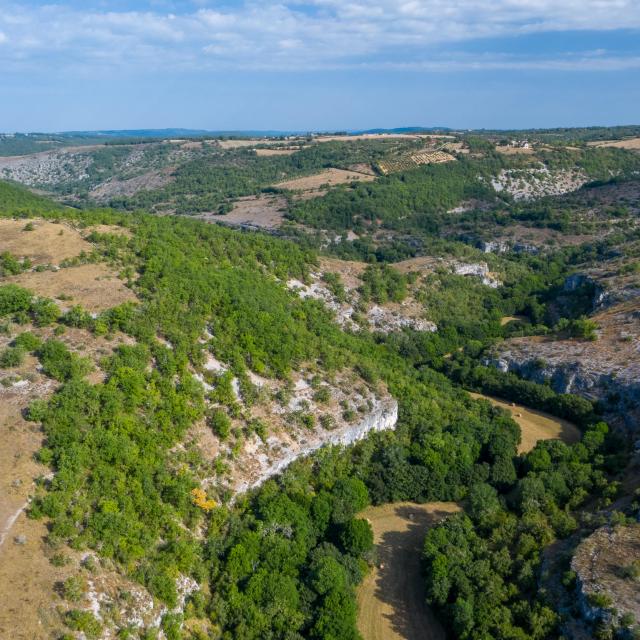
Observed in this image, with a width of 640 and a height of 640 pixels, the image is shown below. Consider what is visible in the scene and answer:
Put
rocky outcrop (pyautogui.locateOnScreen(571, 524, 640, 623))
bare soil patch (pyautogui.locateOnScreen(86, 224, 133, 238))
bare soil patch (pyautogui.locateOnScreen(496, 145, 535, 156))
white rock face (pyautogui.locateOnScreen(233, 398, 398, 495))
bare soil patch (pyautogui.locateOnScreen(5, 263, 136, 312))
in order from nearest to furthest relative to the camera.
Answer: rocky outcrop (pyautogui.locateOnScreen(571, 524, 640, 623)), white rock face (pyautogui.locateOnScreen(233, 398, 398, 495)), bare soil patch (pyautogui.locateOnScreen(5, 263, 136, 312)), bare soil patch (pyautogui.locateOnScreen(86, 224, 133, 238)), bare soil patch (pyautogui.locateOnScreen(496, 145, 535, 156))

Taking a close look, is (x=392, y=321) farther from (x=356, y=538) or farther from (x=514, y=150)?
(x=514, y=150)

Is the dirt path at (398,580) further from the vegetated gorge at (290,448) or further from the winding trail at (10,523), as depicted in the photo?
the winding trail at (10,523)

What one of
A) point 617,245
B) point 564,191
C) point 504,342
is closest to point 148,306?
point 504,342

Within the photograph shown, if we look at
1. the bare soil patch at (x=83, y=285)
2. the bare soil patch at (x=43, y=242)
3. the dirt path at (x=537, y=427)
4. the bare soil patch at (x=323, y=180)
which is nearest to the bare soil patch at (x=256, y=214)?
the bare soil patch at (x=323, y=180)

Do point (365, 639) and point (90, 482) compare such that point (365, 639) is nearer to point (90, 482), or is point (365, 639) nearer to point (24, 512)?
point (90, 482)

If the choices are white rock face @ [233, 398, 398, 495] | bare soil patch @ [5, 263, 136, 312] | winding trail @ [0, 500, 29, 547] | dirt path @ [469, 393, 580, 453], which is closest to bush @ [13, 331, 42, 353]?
bare soil patch @ [5, 263, 136, 312]

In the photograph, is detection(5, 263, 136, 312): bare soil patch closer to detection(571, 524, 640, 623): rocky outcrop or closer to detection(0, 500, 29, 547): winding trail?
detection(0, 500, 29, 547): winding trail

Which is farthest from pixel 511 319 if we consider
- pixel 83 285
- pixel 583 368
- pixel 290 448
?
pixel 83 285
